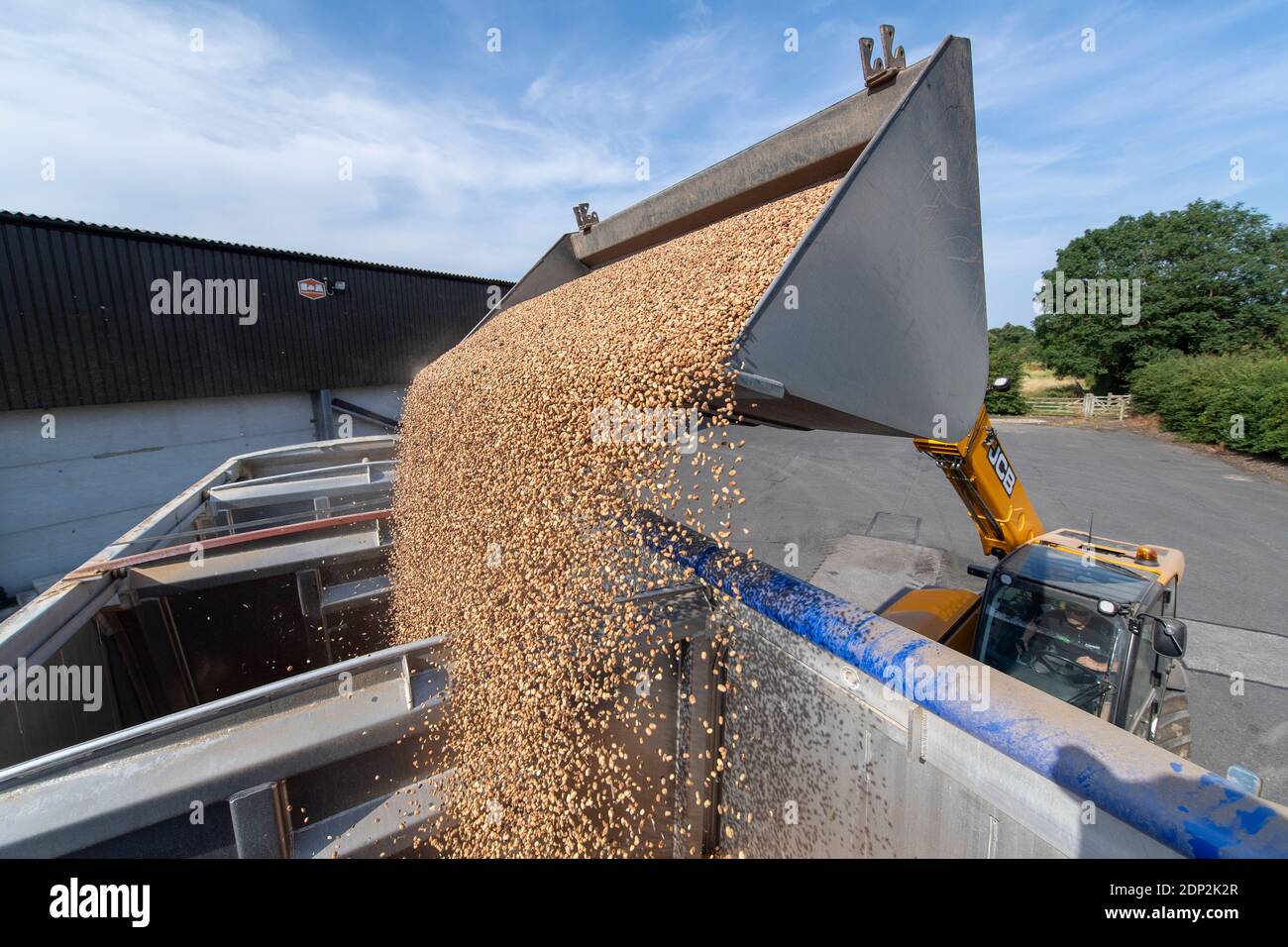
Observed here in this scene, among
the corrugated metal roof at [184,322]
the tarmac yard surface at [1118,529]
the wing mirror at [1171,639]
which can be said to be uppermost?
the corrugated metal roof at [184,322]

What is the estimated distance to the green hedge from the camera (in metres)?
10.9

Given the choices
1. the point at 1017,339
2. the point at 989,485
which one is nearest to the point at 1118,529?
the point at 989,485

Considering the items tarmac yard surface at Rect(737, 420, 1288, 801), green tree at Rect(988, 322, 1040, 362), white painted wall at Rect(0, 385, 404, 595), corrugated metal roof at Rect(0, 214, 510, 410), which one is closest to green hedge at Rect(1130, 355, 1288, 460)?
tarmac yard surface at Rect(737, 420, 1288, 801)

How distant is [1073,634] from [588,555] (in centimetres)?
Result: 233

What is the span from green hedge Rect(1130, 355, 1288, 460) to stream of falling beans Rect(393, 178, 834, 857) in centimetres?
1493

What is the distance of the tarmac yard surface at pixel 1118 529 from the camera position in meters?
3.81

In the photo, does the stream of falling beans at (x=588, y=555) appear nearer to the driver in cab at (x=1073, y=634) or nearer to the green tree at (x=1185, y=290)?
the driver in cab at (x=1073, y=634)

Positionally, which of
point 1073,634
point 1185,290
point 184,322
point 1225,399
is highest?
point 1185,290

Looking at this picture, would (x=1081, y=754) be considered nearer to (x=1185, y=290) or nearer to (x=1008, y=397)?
(x=1008, y=397)

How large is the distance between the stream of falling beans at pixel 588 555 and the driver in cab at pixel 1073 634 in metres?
1.87

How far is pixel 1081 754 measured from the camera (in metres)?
1.01

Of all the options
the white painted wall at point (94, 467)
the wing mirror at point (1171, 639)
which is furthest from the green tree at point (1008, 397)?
the white painted wall at point (94, 467)

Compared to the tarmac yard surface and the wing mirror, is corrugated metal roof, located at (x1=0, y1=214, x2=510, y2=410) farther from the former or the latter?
the wing mirror

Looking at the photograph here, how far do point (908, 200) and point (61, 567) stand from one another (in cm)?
1065
